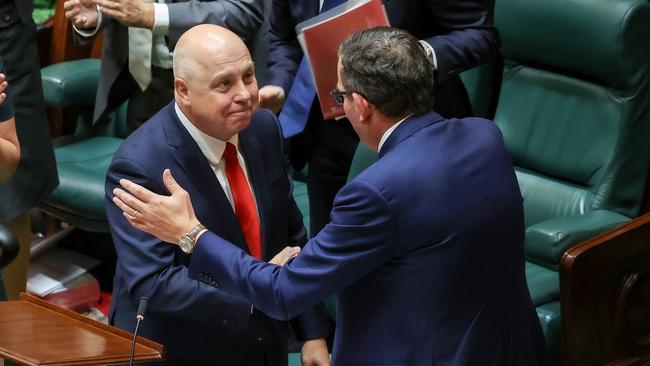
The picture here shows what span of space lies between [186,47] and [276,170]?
358 mm

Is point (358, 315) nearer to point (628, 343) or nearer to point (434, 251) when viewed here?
point (434, 251)

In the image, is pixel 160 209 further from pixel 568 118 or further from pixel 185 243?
pixel 568 118

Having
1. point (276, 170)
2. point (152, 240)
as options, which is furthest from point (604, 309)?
point (152, 240)

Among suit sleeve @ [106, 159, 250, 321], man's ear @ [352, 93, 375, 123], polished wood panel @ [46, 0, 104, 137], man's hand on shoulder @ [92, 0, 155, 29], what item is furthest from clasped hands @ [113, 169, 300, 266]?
polished wood panel @ [46, 0, 104, 137]

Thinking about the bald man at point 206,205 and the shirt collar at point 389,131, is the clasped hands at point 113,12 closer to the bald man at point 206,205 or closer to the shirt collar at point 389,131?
the bald man at point 206,205

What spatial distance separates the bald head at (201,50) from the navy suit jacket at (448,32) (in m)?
0.65

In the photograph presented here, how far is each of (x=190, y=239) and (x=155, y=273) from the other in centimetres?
17

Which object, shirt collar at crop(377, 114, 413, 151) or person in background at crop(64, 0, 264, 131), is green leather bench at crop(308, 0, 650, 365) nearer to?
person in background at crop(64, 0, 264, 131)

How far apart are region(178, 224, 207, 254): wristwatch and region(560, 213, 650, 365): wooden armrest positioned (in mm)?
806

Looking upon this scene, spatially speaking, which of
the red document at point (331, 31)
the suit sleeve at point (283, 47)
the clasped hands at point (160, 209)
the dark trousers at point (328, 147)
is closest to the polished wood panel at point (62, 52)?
the suit sleeve at point (283, 47)

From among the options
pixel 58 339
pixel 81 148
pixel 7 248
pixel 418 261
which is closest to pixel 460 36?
pixel 418 261

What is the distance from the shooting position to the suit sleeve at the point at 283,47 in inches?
119

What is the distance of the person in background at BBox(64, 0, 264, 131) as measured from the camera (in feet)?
10.0

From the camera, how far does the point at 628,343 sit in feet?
8.73
